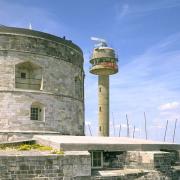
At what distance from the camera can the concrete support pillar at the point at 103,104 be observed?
35.2 meters

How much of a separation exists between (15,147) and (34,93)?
508 cm

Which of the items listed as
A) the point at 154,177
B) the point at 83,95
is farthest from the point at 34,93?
the point at 154,177

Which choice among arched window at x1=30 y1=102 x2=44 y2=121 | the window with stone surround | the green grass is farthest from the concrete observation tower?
the green grass

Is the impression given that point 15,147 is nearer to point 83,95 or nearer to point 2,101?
point 2,101

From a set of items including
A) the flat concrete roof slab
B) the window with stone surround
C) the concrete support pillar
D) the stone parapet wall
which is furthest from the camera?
the concrete support pillar

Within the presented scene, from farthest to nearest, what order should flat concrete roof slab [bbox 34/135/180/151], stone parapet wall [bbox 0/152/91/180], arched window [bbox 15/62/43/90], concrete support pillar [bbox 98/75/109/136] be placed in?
concrete support pillar [bbox 98/75/109/136], arched window [bbox 15/62/43/90], flat concrete roof slab [bbox 34/135/180/151], stone parapet wall [bbox 0/152/91/180]

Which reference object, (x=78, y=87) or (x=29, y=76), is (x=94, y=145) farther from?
(x=78, y=87)

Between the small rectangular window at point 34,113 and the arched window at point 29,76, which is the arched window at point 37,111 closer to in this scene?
the small rectangular window at point 34,113

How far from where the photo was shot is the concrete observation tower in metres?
35.4

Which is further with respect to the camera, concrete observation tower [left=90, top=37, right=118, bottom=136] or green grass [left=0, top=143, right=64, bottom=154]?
concrete observation tower [left=90, top=37, right=118, bottom=136]

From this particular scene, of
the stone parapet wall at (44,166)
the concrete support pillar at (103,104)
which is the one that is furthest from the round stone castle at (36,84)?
the concrete support pillar at (103,104)

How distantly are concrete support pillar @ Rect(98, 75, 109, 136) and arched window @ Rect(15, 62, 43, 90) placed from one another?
12.0 m

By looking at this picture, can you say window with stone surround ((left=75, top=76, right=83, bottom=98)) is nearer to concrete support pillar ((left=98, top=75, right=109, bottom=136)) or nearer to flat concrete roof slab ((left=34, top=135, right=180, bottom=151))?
flat concrete roof slab ((left=34, top=135, right=180, bottom=151))

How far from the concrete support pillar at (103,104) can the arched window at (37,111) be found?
1177cm
